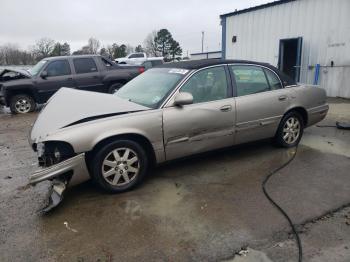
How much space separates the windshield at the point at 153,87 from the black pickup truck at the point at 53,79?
565cm

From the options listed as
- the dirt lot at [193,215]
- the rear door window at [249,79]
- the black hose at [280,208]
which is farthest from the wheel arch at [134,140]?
the rear door window at [249,79]

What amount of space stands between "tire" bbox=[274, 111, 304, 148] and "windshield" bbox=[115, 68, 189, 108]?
1.95m

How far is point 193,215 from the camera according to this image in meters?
3.30

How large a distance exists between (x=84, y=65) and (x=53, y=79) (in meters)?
1.10

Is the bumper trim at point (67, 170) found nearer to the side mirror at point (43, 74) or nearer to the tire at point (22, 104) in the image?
the side mirror at point (43, 74)

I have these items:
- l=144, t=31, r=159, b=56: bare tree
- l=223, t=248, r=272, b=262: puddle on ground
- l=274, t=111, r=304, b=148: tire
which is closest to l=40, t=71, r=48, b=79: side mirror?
l=274, t=111, r=304, b=148: tire

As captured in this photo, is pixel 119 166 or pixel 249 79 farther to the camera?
pixel 249 79

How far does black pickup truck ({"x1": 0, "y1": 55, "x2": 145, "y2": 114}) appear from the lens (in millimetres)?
9789

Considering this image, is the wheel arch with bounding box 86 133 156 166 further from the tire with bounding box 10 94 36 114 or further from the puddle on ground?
the tire with bounding box 10 94 36 114

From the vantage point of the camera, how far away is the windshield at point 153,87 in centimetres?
416

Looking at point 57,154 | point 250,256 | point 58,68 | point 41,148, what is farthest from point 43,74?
point 250,256

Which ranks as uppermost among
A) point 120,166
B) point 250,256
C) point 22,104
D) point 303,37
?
point 303,37

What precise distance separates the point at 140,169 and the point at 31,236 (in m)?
1.42

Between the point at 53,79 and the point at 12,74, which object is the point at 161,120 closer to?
the point at 53,79
